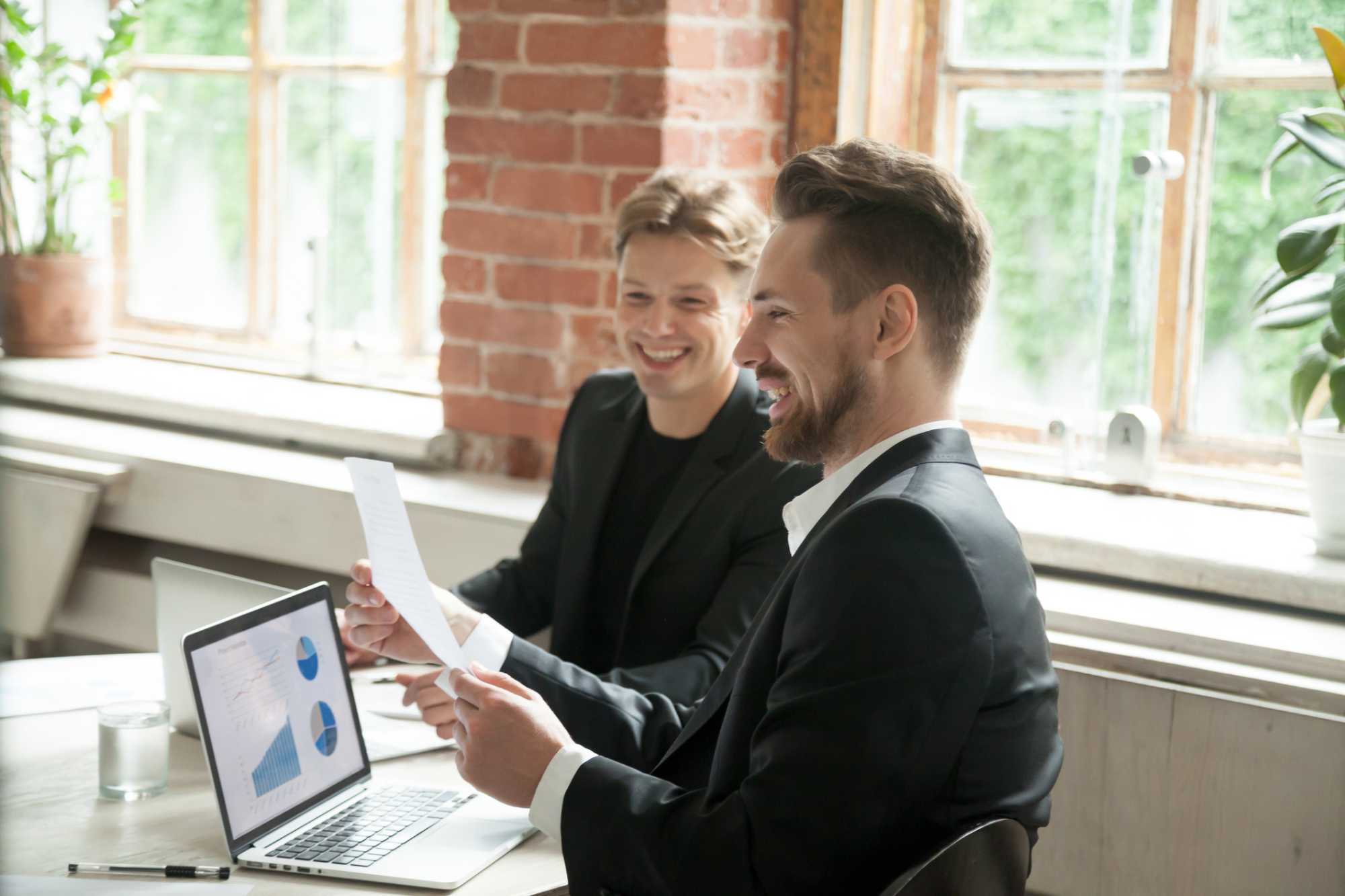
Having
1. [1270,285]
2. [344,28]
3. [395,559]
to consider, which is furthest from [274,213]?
[1270,285]

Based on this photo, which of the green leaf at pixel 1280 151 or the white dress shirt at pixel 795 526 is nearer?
the white dress shirt at pixel 795 526

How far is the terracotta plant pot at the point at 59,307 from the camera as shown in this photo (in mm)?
3857

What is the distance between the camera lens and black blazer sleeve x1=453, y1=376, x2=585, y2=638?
2.45 metres

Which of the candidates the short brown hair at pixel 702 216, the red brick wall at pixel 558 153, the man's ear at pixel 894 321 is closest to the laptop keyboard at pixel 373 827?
the man's ear at pixel 894 321

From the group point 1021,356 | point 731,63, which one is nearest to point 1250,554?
point 1021,356

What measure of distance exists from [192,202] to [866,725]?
345cm

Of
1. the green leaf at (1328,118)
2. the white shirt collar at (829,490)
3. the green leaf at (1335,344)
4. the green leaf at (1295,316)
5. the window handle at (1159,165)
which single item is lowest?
the white shirt collar at (829,490)

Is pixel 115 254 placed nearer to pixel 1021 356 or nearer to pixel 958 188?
pixel 1021 356

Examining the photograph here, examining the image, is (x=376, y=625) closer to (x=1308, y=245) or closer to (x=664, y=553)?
(x=664, y=553)

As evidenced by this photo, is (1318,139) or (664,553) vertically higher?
(1318,139)

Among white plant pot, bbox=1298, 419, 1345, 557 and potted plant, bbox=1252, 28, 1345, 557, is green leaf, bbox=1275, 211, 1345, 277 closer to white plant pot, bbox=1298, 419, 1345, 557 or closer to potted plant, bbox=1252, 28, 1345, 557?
potted plant, bbox=1252, 28, 1345, 557

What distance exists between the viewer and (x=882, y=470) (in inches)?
56.8

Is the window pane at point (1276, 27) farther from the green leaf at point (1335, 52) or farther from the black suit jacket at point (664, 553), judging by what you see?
the black suit jacket at point (664, 553)

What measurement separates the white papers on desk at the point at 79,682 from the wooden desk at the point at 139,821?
98 mm
